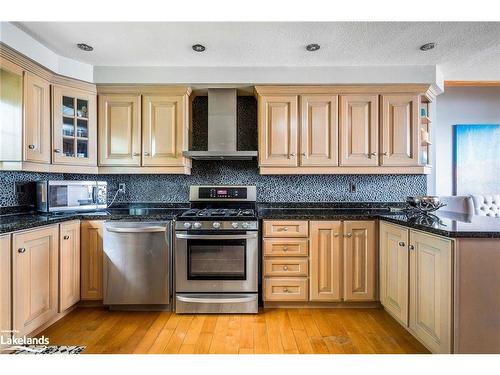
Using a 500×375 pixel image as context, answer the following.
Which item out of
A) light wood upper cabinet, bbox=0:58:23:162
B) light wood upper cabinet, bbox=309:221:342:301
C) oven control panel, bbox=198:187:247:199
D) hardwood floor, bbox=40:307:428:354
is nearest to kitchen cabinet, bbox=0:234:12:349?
hardwood floor, bbox=40:307:428:354

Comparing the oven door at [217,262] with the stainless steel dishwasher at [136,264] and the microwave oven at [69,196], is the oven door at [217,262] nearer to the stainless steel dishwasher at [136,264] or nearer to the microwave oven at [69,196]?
the stainless steel dishwasher at [136,264]

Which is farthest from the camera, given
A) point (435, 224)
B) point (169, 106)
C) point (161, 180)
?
point (161, 180)

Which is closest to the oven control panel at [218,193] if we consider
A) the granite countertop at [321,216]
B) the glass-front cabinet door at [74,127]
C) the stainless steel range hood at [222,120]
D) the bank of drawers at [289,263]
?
the granite countertop at [321,216]

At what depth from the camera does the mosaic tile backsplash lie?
10.0ft

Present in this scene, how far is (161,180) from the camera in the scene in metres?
3.06

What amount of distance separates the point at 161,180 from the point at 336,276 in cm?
207

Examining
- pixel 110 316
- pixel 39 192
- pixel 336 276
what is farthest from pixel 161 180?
pixel 336 276

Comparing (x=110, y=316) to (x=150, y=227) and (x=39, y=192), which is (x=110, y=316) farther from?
(x=39, y=192)

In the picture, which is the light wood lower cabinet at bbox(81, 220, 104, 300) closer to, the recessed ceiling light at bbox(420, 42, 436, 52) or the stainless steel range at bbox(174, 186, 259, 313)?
the stainless steel range at bbox(174, 186, 259, 313)

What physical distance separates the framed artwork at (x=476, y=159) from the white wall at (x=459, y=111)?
0.32ft

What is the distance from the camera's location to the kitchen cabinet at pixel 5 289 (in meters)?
1.69

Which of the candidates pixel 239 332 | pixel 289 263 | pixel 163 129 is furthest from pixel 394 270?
pixel 163 129

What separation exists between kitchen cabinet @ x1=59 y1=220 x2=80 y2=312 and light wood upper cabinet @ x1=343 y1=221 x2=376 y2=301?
7.86 ft

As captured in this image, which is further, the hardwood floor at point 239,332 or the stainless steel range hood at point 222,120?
the stainless steel range hood at point 222,120
